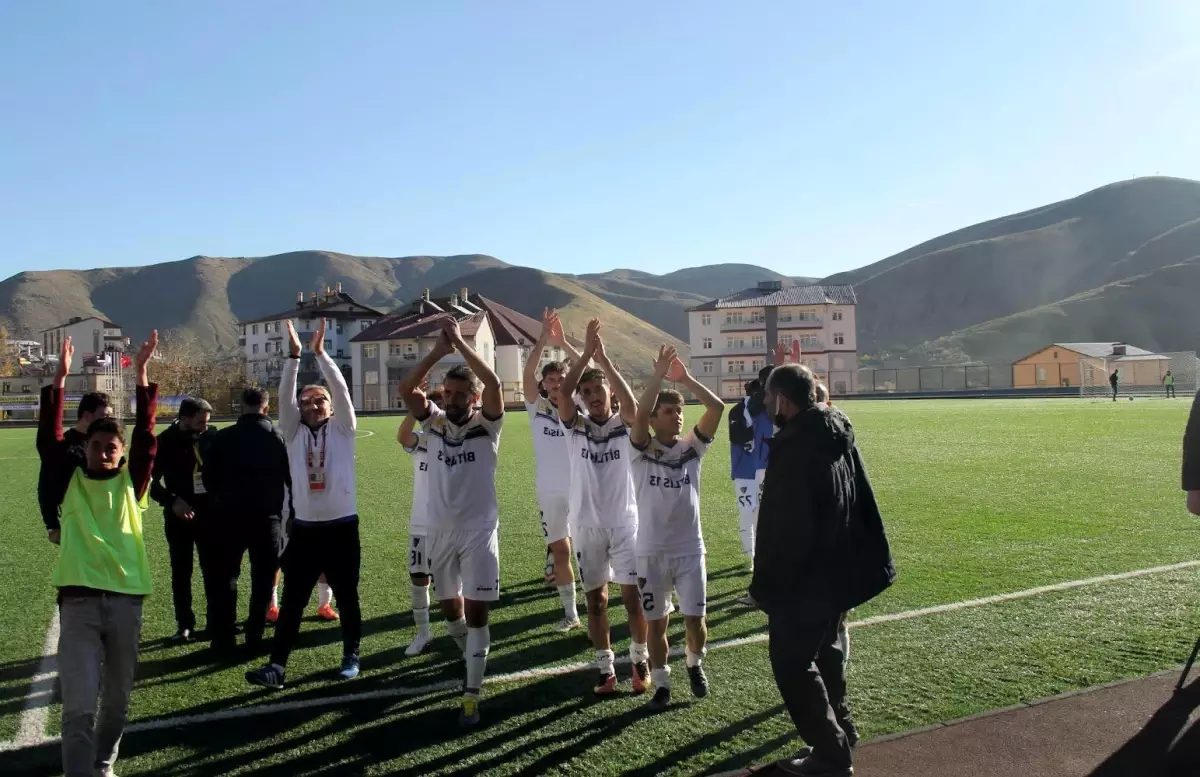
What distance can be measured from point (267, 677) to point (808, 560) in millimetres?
3467

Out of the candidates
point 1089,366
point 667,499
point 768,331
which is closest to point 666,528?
point 667,499

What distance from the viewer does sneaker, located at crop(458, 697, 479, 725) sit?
4.91m

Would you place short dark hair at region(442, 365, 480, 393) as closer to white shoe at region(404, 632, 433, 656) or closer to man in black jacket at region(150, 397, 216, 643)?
white shoe at region(404, 632, 433, 656)

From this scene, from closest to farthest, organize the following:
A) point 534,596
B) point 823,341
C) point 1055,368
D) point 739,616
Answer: point 739,616 → point 534,596 → point 1055,368 → point 823,341

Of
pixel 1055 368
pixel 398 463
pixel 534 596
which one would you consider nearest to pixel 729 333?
pixel 1055 368

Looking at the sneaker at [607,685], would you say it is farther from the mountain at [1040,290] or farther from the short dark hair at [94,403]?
the mountain at [1040,290]

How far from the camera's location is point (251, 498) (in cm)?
656

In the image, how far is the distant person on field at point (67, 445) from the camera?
5.24 meters

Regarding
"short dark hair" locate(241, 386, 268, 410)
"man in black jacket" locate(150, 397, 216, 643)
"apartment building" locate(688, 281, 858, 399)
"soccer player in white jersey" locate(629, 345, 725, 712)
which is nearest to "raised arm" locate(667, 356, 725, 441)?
"soccer player in white jersey" locate(629, 345, 725, 712)

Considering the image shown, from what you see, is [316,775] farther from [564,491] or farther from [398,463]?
[398,463]

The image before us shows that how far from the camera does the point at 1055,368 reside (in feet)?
260

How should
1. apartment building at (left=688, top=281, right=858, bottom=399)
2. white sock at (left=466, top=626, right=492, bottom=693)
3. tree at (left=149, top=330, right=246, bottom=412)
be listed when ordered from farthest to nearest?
apartment building at (left=688, top=281, right=858, bottom=399)
tree at (left=149, top=330, right=246, bottom=412)
white sock at (left=466, top=626, right=492, bottom=693)

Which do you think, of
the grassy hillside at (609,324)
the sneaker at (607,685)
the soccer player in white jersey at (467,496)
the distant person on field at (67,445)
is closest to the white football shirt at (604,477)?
the soccer player in white jersey at (467,496)

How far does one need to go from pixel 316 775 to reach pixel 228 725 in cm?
101
